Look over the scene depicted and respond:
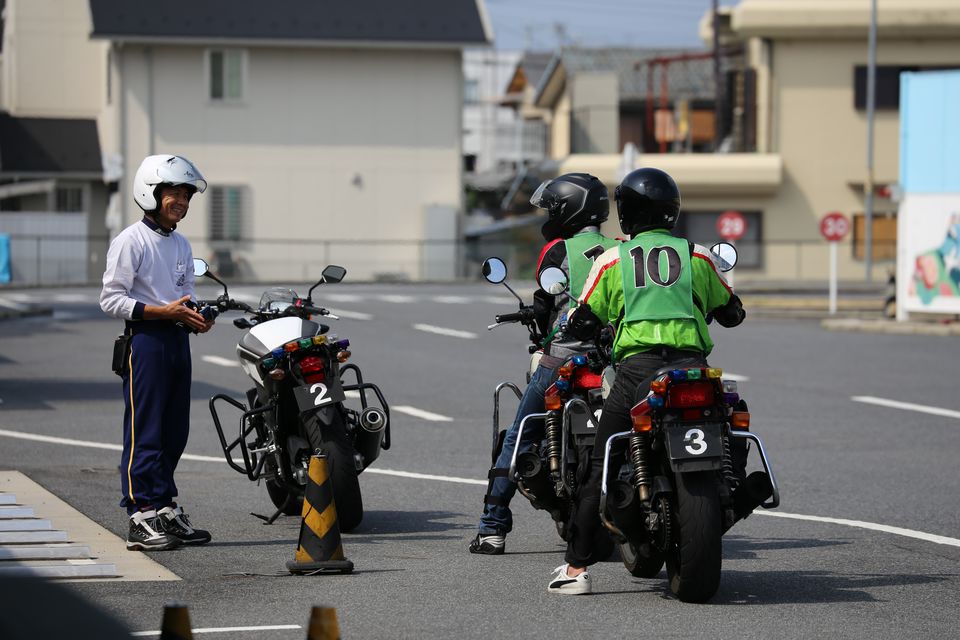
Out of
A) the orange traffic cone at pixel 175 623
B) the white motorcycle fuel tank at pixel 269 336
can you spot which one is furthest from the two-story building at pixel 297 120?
the orange traffic cone at pixel 175 623

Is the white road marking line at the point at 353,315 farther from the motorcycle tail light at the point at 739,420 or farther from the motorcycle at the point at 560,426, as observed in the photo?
the motorcycle tail light at the point at 739,420

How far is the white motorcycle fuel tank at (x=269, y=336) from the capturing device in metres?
8.93

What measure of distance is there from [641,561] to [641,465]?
0.63 m

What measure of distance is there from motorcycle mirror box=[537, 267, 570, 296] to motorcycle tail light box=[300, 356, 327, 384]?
1.67 metres

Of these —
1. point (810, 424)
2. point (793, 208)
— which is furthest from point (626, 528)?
point (793, 208)

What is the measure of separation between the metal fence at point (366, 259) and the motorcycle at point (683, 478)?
3949 centimetres

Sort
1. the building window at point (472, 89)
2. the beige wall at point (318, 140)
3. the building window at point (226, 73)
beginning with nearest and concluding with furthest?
1. the beige wall at point (318, 140)
2. the building window at point (226, 73)
3. the building window at point (472, 89)

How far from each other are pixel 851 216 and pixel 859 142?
7.52 ft

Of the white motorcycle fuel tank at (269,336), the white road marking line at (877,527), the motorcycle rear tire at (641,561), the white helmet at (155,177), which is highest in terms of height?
the white helmet at (155,177)

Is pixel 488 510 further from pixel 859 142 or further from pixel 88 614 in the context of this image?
pixel 859 142

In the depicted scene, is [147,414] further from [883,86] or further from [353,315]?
[883,86]

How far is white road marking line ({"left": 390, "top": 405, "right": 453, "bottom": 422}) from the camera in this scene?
15414 mm

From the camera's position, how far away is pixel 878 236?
174 feet

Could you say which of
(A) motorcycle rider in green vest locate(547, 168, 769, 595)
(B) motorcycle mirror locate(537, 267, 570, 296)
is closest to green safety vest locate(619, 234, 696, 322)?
(A) motorcycle rider in green vest locate(547, 168, 769, 595)
